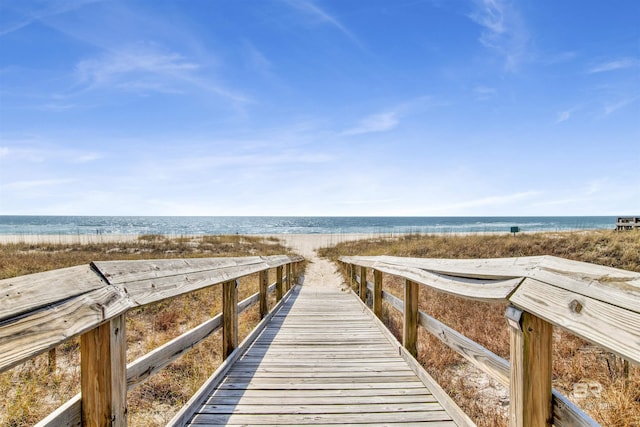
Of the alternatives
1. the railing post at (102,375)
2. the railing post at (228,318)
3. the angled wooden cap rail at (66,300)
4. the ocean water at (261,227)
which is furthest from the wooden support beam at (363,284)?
the ocean water at (261,227)

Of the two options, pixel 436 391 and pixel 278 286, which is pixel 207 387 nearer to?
pixel 436 391

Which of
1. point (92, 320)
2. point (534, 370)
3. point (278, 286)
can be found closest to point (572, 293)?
point (534, 370)

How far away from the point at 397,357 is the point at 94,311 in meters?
3.12

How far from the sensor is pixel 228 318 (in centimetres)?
335

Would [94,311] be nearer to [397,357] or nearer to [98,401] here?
[98,401]

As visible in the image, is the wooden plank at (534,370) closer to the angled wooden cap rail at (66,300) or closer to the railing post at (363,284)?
the angled wooden cap rail at (66,300)

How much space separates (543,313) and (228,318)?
9.09 feet

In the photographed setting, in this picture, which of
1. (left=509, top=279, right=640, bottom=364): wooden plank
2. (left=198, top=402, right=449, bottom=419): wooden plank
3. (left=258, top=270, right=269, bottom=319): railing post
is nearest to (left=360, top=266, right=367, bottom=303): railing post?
(left=258, top=270, right=269, bottom=319): railing post

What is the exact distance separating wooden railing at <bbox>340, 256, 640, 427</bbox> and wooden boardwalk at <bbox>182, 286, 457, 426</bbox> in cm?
71

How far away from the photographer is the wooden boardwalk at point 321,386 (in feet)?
7.86

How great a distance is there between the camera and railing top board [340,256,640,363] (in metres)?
0.99

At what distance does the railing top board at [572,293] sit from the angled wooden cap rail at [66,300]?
164cm

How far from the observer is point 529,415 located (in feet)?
4.97

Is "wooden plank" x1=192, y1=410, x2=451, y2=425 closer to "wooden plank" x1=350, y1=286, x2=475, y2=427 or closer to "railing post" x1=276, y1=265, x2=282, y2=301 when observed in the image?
"wooden plank" x1=350, y1=286, x2=475, y2=427
